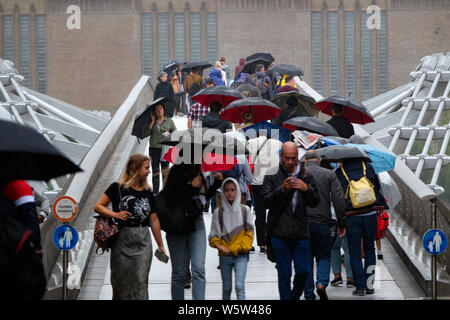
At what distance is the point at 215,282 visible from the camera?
32.7 feet

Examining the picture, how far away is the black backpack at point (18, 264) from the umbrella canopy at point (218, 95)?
8.72m

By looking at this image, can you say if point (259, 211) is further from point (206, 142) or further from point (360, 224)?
point (206, 142)

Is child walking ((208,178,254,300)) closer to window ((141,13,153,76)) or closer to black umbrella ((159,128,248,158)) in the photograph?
black umbrella ((159,128,248,158))

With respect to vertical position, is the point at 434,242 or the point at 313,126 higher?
the point at 313,126

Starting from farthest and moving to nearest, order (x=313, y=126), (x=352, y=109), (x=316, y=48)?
(x=316, y=48) → (x=352, y=109) → (x=313, y=126)

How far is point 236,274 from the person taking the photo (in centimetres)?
811

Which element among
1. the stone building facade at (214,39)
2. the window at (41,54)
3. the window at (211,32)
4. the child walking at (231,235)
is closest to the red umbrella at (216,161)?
the child walking at (231,235)

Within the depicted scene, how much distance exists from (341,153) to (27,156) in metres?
4.56

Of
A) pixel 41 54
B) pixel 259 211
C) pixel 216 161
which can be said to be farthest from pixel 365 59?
pixel 216 161

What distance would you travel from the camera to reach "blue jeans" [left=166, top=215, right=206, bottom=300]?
26.0 feet

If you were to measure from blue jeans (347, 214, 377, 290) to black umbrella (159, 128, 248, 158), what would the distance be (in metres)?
1.33

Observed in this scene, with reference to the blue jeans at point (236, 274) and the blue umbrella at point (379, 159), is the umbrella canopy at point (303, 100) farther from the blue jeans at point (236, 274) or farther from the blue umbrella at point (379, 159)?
the blue jeans at point (236, 274)
